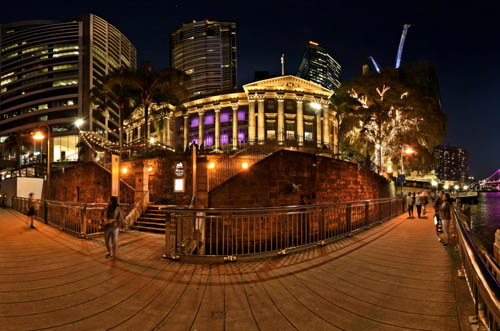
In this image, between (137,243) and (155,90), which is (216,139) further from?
(137,243)

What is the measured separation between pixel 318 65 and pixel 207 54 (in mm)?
74147

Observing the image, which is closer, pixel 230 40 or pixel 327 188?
pixel 327 188

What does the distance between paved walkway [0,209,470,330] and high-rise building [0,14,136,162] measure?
209 ft

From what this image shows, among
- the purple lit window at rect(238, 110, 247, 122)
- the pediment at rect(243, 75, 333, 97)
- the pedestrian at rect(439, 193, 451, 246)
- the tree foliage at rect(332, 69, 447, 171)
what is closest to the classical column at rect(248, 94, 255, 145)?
the pediment at rect(243, 75, 333, 97)

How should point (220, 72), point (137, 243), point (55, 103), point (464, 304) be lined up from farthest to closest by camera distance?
point (220, 72) < point (55, 103) < point (137, 243) < point (464, 304)

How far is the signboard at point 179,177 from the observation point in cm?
1518

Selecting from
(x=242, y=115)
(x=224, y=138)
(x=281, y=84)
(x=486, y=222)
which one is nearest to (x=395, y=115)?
(x=281, y=84)

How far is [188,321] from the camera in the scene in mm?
3148

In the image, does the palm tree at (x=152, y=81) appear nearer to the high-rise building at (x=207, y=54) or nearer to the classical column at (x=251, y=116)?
the classical column at (x=251, y=116)

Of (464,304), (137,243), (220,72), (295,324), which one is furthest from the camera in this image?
(220,72)

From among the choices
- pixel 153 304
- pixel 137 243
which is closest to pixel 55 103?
pixel 137 243

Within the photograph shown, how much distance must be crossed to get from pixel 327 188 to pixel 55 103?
248 ft

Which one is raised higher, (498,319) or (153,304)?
(498,319)

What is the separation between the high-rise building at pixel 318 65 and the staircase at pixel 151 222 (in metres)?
136
